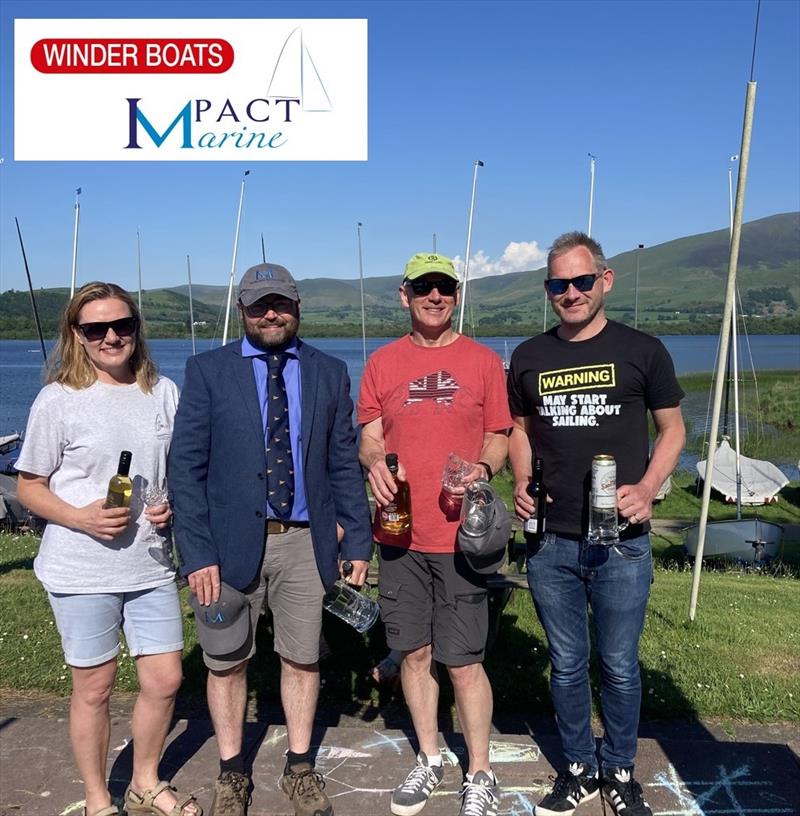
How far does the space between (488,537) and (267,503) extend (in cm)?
96

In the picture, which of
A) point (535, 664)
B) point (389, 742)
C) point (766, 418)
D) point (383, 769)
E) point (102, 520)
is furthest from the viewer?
point (766, 418)

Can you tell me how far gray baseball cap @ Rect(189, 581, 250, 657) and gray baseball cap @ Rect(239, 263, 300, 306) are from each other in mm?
1239

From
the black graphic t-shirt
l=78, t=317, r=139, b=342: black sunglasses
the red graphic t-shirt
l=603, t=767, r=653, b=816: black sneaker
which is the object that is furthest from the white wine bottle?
l=603, t=767, r=653, b=816: black sneaker

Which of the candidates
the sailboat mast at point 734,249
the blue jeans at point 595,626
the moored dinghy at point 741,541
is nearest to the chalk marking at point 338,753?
the blue jeans at point 595,626

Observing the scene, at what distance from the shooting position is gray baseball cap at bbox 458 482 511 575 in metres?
3.37

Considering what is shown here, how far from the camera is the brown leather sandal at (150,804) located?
3.48m

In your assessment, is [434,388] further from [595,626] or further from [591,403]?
[595,626]

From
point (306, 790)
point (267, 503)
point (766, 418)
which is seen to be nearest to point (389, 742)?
point (306, 790)

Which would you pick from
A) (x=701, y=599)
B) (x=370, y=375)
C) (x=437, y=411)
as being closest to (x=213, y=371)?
(x=370, y=375)

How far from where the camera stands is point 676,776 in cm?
377

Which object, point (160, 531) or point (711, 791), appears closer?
point (160, 531)

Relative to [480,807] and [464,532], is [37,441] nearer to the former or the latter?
[464,532]

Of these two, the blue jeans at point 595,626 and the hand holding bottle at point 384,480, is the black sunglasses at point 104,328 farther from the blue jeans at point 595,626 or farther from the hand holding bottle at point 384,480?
the blue jeans at point 595,626

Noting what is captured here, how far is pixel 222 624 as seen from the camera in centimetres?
338
